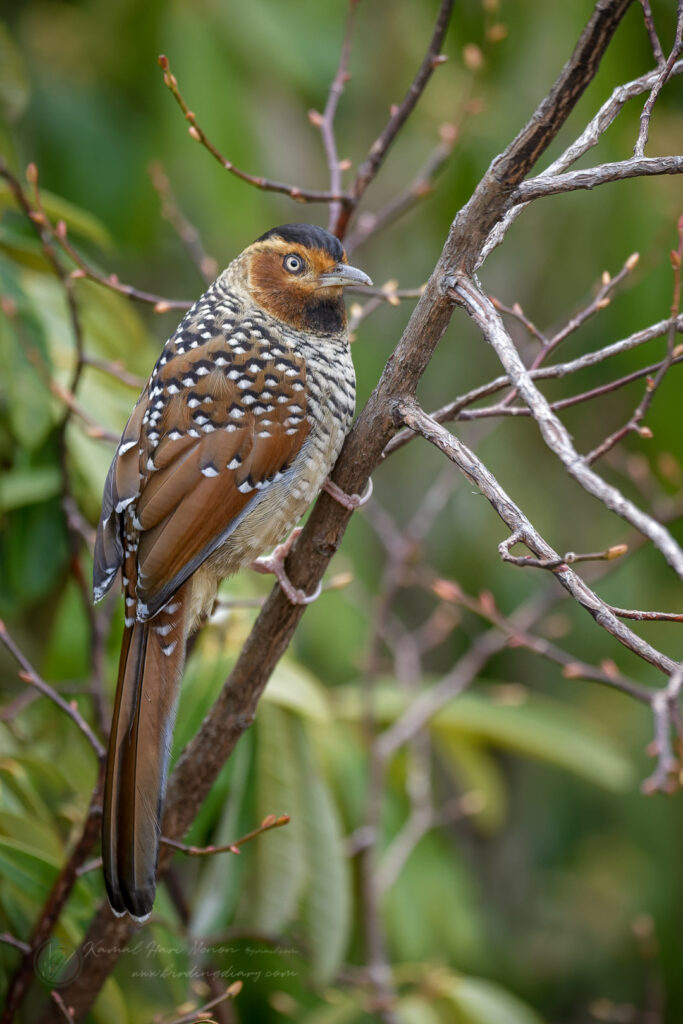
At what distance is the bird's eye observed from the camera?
2355 mm

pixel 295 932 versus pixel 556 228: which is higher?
pixel 556 228

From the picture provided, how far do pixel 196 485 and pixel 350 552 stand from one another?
6.26 ft

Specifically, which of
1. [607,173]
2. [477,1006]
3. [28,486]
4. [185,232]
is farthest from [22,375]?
[477,1006]

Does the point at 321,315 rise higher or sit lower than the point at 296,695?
higher

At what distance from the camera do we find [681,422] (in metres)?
3.52

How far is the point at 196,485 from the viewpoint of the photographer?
206 cm

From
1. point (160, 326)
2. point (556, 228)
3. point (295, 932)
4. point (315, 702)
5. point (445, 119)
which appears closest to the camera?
point (315, 702)

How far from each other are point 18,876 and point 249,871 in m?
0.54

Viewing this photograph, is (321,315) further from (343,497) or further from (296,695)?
(296,695)

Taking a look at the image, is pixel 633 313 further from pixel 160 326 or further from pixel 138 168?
pixel 160 326

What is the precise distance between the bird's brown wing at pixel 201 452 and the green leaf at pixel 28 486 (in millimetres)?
473

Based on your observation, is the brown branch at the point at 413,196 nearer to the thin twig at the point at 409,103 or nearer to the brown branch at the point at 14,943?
the thin twig at the point at 409,103

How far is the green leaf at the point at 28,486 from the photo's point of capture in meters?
2.47

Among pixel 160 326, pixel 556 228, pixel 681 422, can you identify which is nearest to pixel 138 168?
pixel 160 326
